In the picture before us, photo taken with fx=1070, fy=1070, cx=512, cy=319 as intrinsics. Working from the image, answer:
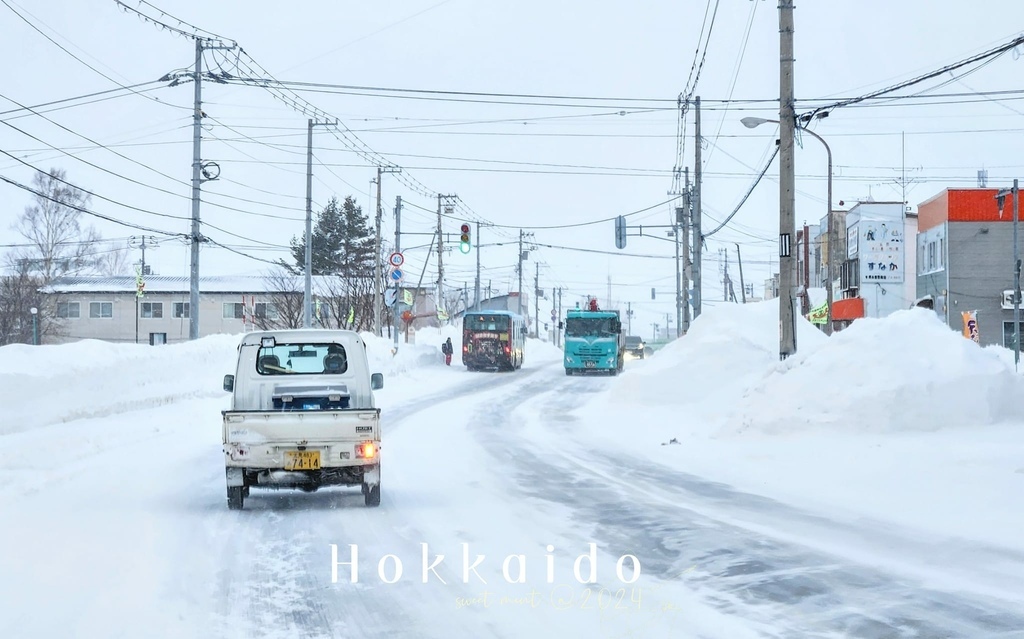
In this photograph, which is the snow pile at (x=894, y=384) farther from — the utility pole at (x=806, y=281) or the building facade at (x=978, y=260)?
the utility pole at (x=806, y=281)

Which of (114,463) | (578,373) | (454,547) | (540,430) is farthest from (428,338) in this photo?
(454,547)

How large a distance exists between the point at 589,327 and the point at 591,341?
0.73 meters

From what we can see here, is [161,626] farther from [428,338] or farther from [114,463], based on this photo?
[428,338]

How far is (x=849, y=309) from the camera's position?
6662cm

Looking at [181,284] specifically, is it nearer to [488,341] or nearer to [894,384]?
[488,341]

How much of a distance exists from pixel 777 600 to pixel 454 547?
3201 mm

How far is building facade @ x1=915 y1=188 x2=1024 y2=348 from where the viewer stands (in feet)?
173

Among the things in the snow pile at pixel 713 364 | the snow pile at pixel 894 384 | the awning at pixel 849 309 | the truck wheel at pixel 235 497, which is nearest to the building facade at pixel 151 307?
the awning at pixel 849 309

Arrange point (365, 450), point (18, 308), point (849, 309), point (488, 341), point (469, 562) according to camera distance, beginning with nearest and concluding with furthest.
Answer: point (469, 562)
point (365, 450)
point (488, 341)
point (18, 308)
point (849, 309)

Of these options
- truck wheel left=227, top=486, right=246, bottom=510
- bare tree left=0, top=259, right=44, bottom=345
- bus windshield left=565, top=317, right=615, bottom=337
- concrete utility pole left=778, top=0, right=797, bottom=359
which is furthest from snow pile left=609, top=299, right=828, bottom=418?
bare tree left=0, top=259, right=44, bottom=345

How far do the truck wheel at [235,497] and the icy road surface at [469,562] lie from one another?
0.38 feet

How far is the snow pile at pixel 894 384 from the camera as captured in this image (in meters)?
17.9

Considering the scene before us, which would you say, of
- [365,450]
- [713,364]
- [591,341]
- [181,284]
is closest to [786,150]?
[713,364]

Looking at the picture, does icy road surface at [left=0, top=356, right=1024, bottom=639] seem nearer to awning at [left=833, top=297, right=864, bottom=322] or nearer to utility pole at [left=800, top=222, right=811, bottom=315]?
awning at [left=833, top=297, right=864, bottom=322]
